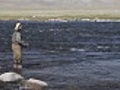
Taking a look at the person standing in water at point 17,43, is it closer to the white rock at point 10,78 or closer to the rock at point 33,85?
the white rock at point 10,78

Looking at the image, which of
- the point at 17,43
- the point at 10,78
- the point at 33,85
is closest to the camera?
the point at 33,85

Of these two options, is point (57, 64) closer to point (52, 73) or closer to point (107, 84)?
point (52, 73)

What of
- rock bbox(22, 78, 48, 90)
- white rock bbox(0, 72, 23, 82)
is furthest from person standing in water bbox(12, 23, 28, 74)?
rock bbox(22, 78, 48, 90)

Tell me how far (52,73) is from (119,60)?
1133 centimetres

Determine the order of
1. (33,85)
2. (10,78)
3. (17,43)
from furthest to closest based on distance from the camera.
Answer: (17,43) < (10,78) < (33,85)

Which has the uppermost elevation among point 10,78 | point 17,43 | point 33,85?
point 17,43

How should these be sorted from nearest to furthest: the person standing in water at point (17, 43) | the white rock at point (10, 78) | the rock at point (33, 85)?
1. the rock at point (33, 85)
2. the white rock at point (10, 78)
3. the person standing in water at point (17, 43)

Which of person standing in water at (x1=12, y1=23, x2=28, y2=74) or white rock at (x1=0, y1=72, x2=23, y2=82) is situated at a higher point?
person standing in water at (x1=12, y1=23, x2=28, y2=74)

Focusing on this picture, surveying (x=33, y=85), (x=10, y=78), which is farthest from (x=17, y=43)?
(x=33, y=85)

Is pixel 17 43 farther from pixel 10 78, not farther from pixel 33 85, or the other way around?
pixel 33 85

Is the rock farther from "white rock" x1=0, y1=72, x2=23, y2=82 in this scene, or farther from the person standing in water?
the person standing in water

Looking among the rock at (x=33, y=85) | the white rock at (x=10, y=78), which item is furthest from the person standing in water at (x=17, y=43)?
the rock at (x=33, y=85)

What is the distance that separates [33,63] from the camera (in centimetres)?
4409

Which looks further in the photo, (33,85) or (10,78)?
(10,78)
